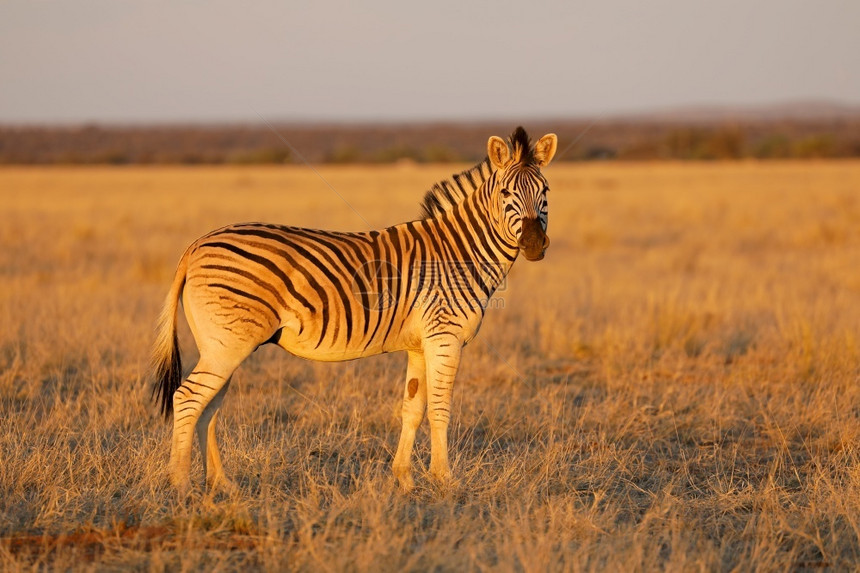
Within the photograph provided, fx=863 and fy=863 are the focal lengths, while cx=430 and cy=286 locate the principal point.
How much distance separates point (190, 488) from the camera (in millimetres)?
5309

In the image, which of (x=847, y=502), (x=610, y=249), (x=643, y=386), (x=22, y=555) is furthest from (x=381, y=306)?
(x=610, y=249)

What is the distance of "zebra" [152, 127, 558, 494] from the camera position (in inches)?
208

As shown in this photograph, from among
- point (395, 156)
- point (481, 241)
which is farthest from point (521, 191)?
point (395, 156)

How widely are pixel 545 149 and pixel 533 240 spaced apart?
845 millimetres

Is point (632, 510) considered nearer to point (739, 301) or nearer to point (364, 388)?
point (364, 388)

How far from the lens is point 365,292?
5527mm

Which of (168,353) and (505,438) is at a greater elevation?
(168,353)

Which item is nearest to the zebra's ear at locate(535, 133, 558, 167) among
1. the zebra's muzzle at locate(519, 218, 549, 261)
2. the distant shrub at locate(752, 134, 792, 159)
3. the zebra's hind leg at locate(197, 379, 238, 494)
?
the zebra's muzzle at locate(519, 218, 549, 261)

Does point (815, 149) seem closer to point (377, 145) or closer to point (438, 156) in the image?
point (438, 156)

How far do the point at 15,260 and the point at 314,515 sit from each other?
13214 millimetres

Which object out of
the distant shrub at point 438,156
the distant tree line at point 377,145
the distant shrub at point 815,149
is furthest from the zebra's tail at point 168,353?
the distant shrub at point 815,149

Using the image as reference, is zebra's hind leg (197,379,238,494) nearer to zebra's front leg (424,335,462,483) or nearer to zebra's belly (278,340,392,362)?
zebra's belly (278,340,392,362)

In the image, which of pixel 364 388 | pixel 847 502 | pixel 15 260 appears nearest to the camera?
pixel 847 502

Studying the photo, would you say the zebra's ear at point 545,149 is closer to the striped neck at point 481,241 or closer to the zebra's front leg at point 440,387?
the striped neck at point 481,241
